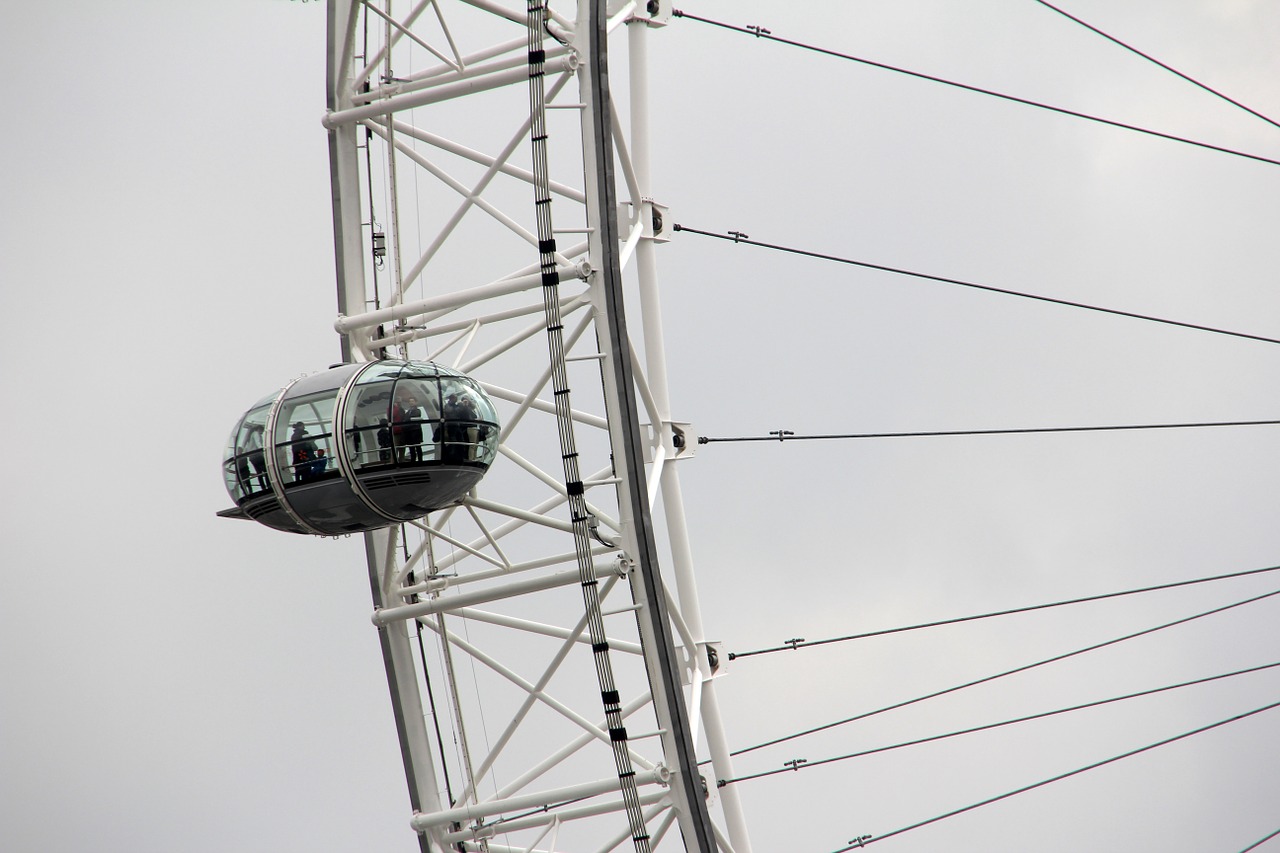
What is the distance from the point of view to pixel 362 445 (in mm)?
18062

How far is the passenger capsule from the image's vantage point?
18.1 m

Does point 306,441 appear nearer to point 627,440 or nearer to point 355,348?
point 627,440

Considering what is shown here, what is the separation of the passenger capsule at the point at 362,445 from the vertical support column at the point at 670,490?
2.84m

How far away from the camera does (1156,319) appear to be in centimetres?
2195

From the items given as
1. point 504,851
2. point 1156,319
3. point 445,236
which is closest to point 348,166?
point 445,236

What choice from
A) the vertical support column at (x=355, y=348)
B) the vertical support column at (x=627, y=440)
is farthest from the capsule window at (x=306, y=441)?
the vertical support column at (x=355, y=348)

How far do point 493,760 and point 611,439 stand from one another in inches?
186

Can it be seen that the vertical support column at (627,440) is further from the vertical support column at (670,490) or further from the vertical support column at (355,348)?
the vertical support column at (355,348)

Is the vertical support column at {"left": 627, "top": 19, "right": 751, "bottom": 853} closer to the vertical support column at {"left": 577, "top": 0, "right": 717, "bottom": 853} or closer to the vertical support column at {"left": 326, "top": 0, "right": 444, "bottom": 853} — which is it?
the vertical support column at {"left": 577, "top": 0, "right": 717, "bottom": 853}

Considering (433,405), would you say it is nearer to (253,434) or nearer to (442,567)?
(253,434)

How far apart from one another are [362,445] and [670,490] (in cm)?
423

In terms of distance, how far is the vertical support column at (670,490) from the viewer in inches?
813

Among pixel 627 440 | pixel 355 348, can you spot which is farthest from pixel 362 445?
pixel 355 348

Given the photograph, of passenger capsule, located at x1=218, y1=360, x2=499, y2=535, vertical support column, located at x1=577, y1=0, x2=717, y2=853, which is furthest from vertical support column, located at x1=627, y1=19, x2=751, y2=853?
passenger capsule, located at x1=218, y1=360, x2=499, y2=535
